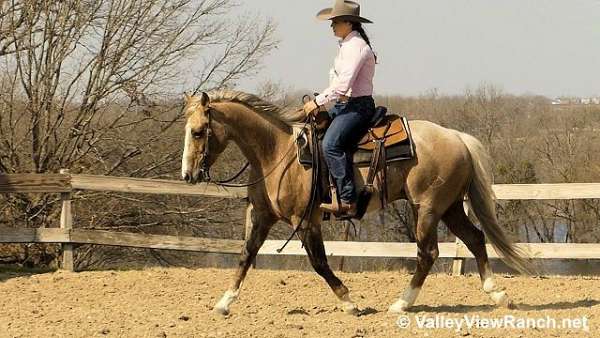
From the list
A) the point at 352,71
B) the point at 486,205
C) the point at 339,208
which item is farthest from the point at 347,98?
the point at 486,205

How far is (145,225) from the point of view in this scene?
1595 cm

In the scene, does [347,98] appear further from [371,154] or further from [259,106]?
[259,106]

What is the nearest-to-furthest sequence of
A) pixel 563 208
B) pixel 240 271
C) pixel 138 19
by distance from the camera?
1. pixel 240 271
2. pixel 138 19
3. pixel 563 208

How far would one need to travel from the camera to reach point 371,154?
6.56 meters

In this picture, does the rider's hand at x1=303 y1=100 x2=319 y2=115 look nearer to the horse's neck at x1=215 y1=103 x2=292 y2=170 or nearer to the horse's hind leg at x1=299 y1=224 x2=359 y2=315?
the horse's neck at x1=215 y1=103 x2=292 y2=170

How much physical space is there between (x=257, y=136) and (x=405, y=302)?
196 centimetres

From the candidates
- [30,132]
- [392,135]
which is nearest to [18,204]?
[30,132]

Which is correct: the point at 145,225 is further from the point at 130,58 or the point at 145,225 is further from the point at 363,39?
the point at 363,39

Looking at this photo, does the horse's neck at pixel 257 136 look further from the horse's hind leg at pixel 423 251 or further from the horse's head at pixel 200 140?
the horse's hind leg at pixel 423 251

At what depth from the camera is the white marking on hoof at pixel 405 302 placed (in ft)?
21.5

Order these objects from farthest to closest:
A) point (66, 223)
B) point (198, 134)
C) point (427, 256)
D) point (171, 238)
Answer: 1. point (171, 238)
2. point (66, 223)
3. point (427, 256)
4. point (198, 134)

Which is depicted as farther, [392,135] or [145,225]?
[145,225]

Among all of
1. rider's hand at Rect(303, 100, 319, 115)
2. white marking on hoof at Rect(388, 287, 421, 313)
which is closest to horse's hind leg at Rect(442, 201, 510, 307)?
white marking on hoof at Rect(388, 287, 421, 313)

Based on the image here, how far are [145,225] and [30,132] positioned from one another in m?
3.03
